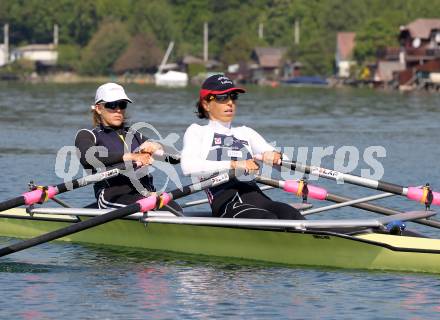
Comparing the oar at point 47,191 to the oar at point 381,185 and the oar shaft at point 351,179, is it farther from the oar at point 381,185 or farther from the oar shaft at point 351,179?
the oar shaft at point 351,179

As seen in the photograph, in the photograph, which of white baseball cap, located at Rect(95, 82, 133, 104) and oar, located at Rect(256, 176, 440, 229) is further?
white baseball cap, located at Rect(95, 82, 133, 104)

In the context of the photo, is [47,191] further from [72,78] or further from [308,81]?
[72,78]

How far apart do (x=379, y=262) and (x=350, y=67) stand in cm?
13965

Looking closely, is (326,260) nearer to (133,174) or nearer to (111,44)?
(133,174)

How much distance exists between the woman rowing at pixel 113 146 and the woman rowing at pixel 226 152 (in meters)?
0.99

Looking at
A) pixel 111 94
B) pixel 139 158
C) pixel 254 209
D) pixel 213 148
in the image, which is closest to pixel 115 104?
pixel 111 94

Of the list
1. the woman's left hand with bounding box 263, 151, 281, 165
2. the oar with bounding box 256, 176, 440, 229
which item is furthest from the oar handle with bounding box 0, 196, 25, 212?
the woman's left hand with bounding box 263, 151, 281, 165

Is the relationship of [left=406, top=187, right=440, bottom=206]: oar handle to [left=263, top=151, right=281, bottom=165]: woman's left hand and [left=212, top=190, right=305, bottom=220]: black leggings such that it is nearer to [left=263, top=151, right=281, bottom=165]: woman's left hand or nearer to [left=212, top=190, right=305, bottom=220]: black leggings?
[left=212, top=190, right=305, bottom=220]: black leggings

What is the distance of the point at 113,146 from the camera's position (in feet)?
53.4

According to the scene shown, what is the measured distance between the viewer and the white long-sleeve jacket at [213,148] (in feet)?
49.2

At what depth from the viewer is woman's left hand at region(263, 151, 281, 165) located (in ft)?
49.2

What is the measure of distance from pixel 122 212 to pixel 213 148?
1.38 metres

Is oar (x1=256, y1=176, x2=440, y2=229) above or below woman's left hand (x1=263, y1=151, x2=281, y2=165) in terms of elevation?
below

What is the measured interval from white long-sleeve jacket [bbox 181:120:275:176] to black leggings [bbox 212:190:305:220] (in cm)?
51
